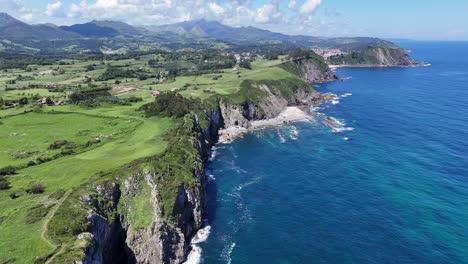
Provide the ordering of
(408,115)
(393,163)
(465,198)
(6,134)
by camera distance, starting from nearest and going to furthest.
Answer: (465,198) → (6,134) → (393,163) → (408,115)

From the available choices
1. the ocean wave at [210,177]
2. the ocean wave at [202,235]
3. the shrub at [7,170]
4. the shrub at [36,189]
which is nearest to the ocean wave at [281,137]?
the ocean wave at [210,177]

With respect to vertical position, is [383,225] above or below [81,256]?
below

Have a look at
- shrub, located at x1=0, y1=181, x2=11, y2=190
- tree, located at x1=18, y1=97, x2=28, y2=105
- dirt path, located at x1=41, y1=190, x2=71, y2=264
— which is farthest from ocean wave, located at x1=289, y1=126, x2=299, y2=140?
tree, located at x1=18, y1=97, x2=28, y2=105

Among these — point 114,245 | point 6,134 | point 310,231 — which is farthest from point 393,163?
point 6,134

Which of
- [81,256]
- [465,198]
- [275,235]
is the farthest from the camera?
[465,198]

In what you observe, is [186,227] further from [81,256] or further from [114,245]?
[81,256]

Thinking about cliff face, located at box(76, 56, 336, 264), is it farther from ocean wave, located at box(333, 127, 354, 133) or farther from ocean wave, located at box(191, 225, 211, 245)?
ocean wave, located at box(333, 127, 354, 133)

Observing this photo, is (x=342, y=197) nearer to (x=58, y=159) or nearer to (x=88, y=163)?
(x=88, y=163)

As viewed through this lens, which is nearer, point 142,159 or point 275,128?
point 142,159
